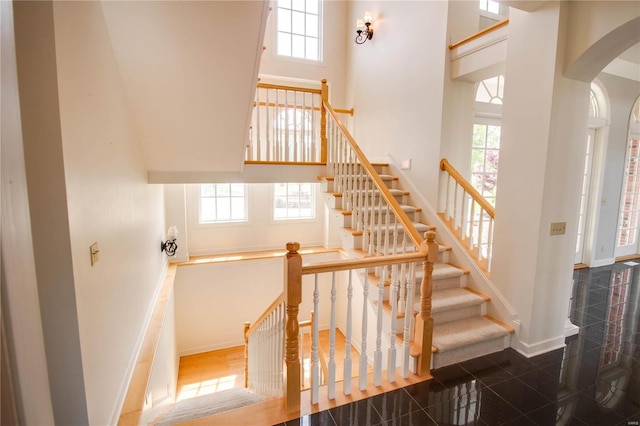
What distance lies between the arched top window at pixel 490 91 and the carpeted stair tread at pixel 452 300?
253 cm

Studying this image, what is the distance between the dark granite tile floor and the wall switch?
4.57 feet

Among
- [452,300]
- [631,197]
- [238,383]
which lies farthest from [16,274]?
[631,197]

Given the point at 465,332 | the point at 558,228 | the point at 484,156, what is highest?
the point at 484,156

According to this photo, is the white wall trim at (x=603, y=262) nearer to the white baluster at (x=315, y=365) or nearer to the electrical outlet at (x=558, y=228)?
the electrical outlet at (x=558, y=228)

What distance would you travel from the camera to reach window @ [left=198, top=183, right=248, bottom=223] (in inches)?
207

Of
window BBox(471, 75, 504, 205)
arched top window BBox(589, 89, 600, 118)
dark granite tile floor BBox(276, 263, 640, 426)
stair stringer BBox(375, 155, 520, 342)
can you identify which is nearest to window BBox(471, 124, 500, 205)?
window BBox(471, 75, 504, 205)

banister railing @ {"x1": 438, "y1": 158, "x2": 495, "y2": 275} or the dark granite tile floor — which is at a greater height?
banister railing @ {"x1": 438, "y1": 158, "x2": 495, "y2": 275}

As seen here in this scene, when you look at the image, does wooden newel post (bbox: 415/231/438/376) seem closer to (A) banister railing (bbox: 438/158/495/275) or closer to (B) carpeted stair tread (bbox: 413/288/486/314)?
(B) carpeted stair tread (bbox: 413/288/486/314)

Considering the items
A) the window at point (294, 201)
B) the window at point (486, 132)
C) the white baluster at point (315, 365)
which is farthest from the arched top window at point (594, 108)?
the white baluster at point (315, 365)

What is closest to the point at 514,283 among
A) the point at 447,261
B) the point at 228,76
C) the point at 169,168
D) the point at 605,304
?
the point at 447,261

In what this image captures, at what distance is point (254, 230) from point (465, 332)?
384 centimetres

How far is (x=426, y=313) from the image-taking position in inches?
87.9

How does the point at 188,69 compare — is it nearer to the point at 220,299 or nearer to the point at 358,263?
the point at 358,263

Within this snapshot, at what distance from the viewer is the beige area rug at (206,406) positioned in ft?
7.03
